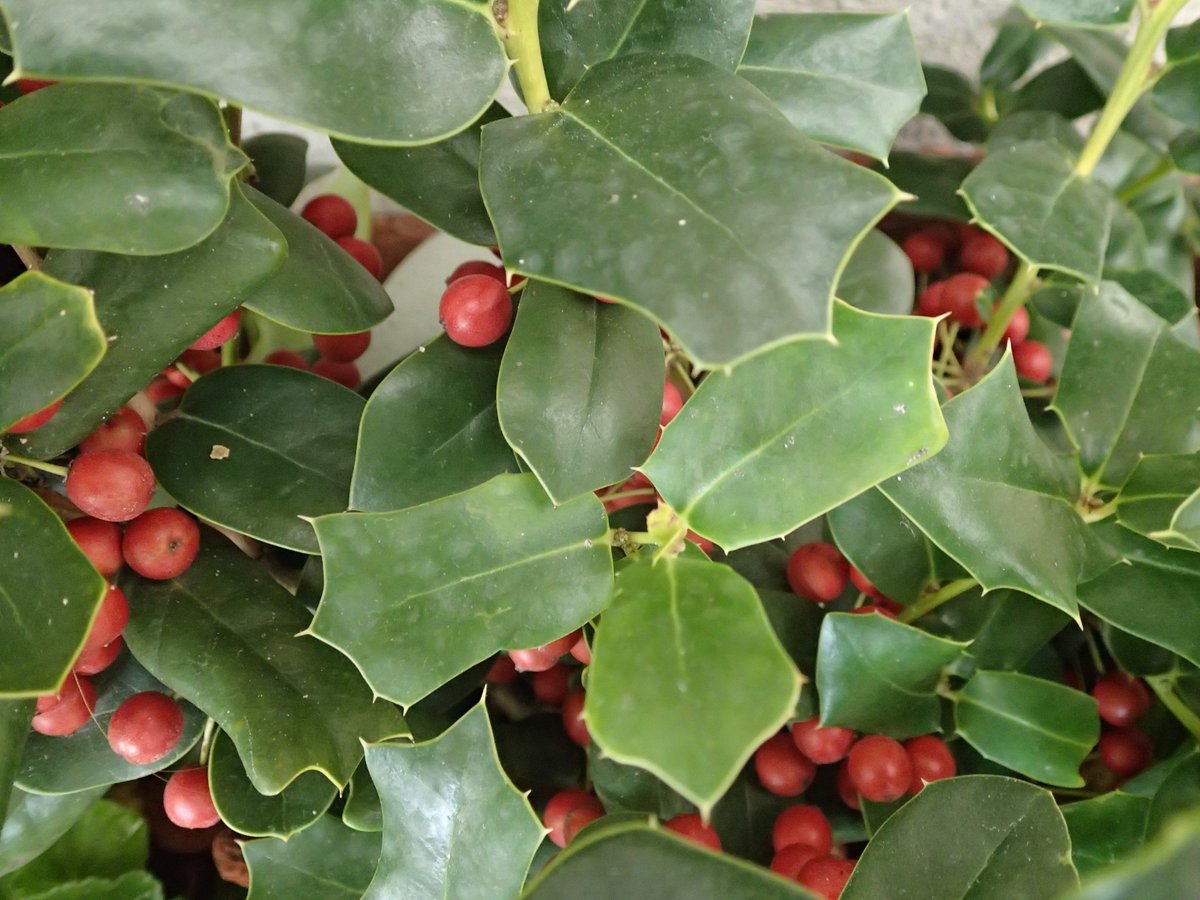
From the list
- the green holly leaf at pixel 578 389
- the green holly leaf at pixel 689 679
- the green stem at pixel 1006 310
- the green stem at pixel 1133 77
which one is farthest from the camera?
the green stem at pixel 1006 310

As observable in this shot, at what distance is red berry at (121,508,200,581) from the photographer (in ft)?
1.80

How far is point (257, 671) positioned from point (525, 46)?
388mm

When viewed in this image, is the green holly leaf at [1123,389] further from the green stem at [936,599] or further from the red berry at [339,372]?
the red berry at [339,372]

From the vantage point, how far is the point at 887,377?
1.58 feet

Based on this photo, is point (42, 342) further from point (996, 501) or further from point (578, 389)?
point (996, 501)

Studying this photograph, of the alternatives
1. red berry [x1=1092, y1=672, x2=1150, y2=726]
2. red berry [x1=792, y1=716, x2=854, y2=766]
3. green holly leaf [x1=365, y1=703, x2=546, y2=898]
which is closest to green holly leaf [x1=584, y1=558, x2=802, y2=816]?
green holly leaf [x1=365, y1=703, x2=546, y2=898]

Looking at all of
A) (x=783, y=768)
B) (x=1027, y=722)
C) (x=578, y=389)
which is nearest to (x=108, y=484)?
(x=578, y=389)

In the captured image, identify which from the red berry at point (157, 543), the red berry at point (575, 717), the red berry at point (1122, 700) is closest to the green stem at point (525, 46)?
the red berry at point (157, 543)

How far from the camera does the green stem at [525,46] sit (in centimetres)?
50

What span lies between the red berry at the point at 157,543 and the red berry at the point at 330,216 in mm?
283

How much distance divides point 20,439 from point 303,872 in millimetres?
338

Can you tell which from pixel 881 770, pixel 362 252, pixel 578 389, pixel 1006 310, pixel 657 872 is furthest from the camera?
pixel 1006 310

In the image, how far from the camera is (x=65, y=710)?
56 centimetres

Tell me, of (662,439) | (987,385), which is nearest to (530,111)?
(662,439)
